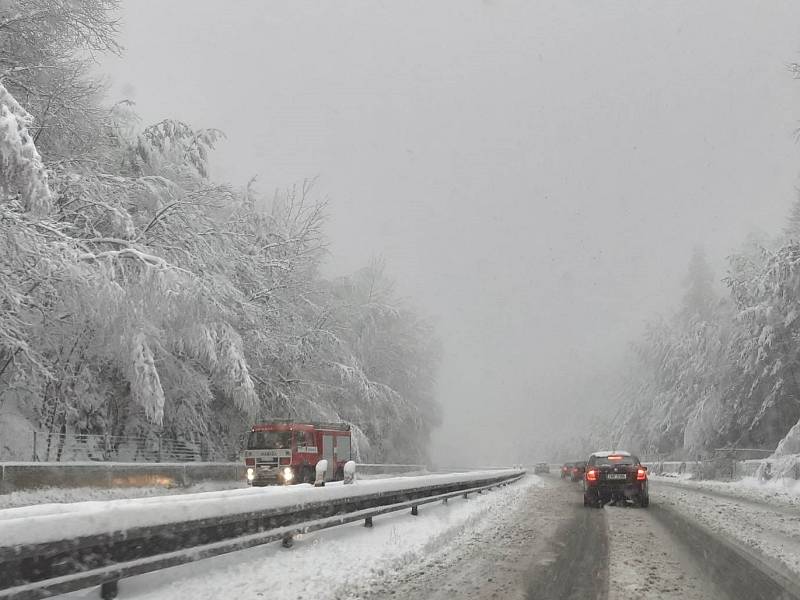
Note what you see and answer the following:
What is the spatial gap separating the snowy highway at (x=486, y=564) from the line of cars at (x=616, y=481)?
4.31 m

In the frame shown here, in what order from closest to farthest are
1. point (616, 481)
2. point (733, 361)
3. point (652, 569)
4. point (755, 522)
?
point (652, 569)
point (755, 522)
point (616, 481)
point (733, 361)

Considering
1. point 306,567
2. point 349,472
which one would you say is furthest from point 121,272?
point 306,567

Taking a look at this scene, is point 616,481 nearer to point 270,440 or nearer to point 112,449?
point 270,440

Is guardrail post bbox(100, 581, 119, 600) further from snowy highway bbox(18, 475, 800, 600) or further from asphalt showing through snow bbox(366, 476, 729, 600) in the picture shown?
asphalt showing through snow bbox(366, 476, 729, 600)

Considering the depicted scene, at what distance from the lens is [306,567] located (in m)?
7.46

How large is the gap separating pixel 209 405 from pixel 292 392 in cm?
441

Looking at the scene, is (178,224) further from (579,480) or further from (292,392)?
(579,480)

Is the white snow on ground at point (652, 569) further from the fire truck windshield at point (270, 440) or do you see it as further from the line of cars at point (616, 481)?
the fire truck windshield at point (270, 440)

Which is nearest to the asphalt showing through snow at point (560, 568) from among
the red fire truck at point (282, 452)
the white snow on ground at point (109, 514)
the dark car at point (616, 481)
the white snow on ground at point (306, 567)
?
the white snow on ground at point (306, 567)

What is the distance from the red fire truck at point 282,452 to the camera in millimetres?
22438

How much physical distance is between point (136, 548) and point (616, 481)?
15401mm

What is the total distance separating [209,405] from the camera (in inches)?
1058

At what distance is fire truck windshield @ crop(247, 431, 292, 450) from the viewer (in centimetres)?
2281

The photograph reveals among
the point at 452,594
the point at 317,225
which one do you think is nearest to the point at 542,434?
the point at 317,225
